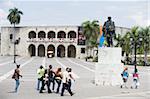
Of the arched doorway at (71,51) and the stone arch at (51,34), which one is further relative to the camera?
the stone arch at (51,34)

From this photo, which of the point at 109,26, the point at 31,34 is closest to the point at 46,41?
the point at 31,34

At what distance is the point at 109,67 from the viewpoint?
69.8ft

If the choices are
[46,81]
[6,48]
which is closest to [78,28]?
[6,48]

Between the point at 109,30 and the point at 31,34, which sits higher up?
the point at 31,34

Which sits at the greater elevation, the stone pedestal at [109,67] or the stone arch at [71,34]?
the stone arch at [71,34]

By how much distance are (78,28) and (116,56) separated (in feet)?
203

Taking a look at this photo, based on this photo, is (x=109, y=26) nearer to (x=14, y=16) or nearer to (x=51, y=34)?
(x=51, y=34)

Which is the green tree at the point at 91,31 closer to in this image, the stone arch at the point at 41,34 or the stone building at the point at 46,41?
the stone building at the point at 46,41

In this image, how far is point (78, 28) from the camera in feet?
273

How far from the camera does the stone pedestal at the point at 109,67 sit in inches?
840

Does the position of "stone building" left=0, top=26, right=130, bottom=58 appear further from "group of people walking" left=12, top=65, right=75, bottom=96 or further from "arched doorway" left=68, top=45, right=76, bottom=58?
"group of people walking" left=12, top=65, right=75, bottom=96

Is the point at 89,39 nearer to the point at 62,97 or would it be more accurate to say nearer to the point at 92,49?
the point at 92,49

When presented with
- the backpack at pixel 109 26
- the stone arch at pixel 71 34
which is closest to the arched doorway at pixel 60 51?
the stone arch at pixel 71 34

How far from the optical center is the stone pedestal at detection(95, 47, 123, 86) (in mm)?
21328
